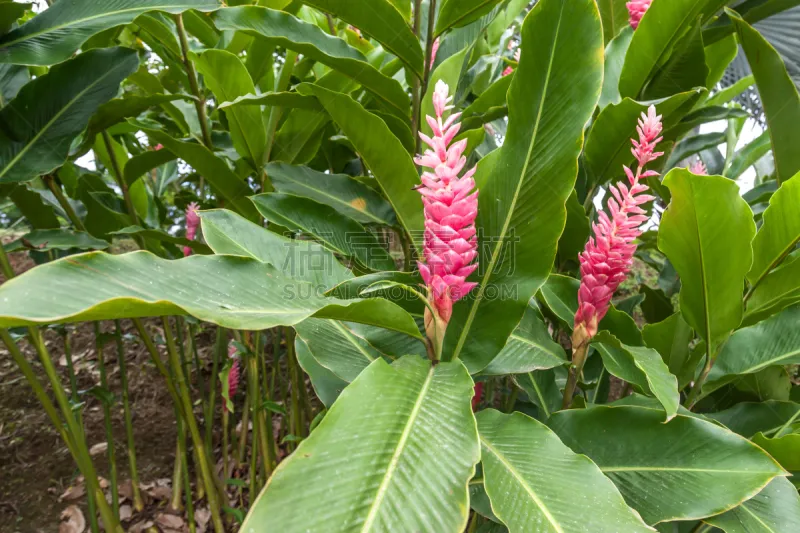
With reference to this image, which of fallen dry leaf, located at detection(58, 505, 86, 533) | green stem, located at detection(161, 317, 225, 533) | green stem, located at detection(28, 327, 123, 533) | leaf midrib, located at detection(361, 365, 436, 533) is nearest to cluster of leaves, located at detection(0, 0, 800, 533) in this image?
leaf midrib, located at detection(361, 365, 436, 533)

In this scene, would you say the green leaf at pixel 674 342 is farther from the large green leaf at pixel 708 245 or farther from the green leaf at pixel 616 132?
the green leaf at pixel 616 132

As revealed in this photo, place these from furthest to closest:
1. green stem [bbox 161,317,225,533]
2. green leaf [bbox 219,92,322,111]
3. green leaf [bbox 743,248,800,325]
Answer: green stem [bbox 161,317,225,533]
green leaf [bbox 219,92,322,111]
green leaf [bbox 743,248,800,325]

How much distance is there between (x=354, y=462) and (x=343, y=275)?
0.38m

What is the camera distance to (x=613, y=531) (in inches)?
19.9

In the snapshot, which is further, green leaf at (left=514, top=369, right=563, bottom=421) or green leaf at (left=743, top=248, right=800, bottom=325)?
green leaf at (left=514, top=369, right=563, bottom=421)

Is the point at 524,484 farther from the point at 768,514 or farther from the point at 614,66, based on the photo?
the point at 614,66

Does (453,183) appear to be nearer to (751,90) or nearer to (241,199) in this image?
(241,199)

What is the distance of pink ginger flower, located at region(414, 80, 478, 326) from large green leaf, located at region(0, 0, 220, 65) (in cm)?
59

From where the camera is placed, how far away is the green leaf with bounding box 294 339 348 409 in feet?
2.72

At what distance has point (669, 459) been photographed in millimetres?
656

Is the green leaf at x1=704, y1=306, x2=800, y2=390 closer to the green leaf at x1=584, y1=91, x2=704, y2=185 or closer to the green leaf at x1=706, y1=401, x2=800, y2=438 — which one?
the green leaf at x1=706, y1=401, x2=800, y2=438

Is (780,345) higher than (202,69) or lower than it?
lower

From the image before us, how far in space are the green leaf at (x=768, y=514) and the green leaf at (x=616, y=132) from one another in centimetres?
61

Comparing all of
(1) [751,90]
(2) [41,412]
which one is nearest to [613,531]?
(1) [751,90]
